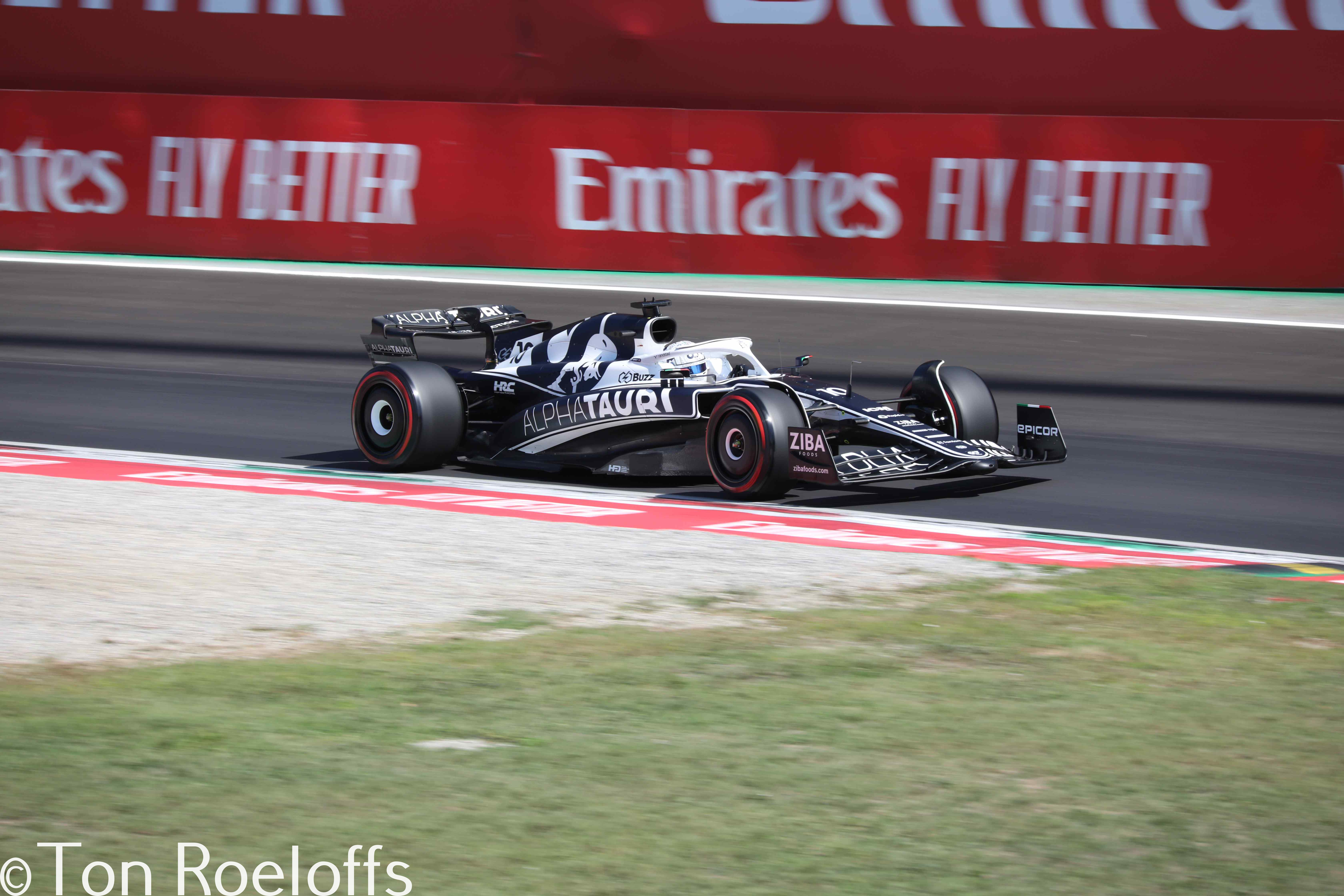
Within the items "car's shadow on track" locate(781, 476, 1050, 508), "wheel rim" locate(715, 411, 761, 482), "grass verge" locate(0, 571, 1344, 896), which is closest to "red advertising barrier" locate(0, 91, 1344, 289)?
"car's shadow on track" locate(781, 476, 1050, 508)

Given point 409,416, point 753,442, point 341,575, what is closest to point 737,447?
point 753,442

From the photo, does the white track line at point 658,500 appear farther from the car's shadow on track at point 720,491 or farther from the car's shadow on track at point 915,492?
the car's shadow on track at point 915,492

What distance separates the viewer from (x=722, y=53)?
61.2 feet

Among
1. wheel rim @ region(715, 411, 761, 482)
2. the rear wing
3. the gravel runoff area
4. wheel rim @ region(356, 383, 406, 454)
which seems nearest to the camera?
the gravel runoff area

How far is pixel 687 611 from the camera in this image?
6641mm

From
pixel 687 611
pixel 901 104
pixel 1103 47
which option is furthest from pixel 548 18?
pixel 687 611

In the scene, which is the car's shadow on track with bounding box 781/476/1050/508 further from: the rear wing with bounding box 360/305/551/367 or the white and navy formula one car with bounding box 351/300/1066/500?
the rear wing with bounding box 360/305/551/367

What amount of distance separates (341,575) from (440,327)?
3.78 m

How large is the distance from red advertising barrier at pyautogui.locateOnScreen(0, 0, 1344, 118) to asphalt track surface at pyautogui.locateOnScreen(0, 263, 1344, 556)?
4027mm

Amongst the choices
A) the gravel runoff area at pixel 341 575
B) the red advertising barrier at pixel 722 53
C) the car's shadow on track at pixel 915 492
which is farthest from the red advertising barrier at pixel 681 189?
the gravel runoff area at pixel 341 575

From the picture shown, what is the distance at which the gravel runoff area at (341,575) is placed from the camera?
6.25m

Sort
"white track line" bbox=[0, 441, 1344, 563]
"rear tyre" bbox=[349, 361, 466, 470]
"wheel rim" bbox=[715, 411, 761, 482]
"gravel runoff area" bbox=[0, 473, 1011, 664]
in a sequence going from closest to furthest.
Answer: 1. "gravel runoff area" bbox=[0, 473, 1011, 664]
2. "white track line" bbox=[0, 441, 1344, 563]
3. "wheel rim" bbox=[715, 411, 761, 482]
4. "rear tyre" bbox=[349, 361, 466, 470]

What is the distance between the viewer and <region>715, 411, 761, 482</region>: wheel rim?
923 centimetres

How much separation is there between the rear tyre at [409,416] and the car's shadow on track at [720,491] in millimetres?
189
